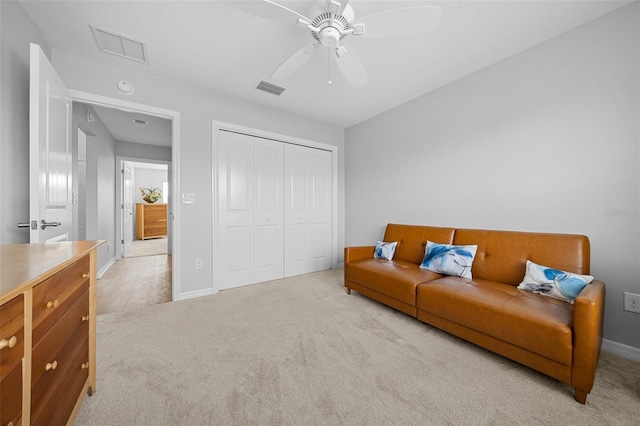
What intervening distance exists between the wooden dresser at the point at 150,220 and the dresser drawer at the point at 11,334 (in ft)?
27.6

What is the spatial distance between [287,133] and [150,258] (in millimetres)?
3940

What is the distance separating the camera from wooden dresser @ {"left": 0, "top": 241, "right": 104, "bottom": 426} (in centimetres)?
66

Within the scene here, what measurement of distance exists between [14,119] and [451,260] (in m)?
3.54

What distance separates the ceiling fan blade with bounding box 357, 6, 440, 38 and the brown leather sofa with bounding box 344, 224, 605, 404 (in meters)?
1.73

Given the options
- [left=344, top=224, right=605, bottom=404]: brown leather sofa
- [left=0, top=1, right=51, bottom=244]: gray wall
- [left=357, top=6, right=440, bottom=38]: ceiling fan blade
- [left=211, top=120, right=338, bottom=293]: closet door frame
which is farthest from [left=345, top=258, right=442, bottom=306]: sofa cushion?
[left=0, top=1, right=51, bottom=244]: gray wall

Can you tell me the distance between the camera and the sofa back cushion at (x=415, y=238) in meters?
2.69

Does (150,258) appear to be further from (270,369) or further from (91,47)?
(270,369)

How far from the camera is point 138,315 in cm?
236

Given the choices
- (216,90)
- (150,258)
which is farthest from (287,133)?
(150,258)

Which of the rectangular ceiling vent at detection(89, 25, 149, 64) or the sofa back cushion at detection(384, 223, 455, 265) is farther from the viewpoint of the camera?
the sofa back cushion at detection(384, 223, 455, 265)

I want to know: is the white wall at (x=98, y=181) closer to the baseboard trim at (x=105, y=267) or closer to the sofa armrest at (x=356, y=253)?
the baseboard trim at (x=105, y=267)

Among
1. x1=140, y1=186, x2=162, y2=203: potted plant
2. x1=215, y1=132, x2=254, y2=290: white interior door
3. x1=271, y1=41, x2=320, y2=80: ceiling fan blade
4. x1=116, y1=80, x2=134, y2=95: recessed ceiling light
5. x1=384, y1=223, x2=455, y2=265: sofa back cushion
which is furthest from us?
x1=140, y1=186, x2=162, y2=203: potted plant

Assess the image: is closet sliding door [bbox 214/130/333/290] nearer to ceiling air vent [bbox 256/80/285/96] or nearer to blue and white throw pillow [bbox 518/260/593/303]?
ceiling air vent [bbox 256/80/285/96]

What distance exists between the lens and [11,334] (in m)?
0.66
